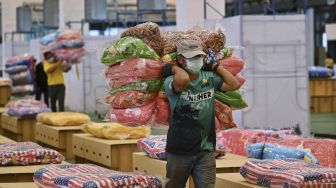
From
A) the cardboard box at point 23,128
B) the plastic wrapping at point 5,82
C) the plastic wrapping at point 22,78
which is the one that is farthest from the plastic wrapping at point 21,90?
the cardboard box at point 23,128

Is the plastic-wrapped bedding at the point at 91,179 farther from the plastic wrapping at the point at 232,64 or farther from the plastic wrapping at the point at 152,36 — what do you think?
the plastic wrapping at the point at 232,64

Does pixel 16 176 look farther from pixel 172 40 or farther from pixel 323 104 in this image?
pixel 323 104

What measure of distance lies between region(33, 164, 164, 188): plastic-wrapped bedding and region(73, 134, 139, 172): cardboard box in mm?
2972

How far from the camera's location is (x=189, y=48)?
439 cm

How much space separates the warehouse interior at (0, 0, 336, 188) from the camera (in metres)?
4.47

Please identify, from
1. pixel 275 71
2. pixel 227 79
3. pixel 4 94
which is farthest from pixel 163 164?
pixel 4 94

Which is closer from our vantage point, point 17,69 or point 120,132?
point 120,132

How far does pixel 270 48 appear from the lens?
11531 mm

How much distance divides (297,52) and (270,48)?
0.43 meters

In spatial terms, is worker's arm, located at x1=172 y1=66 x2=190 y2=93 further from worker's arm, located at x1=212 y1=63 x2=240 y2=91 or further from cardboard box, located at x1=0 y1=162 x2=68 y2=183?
cardboard box, located at x1=0 y1=162 x2=68 y2=183

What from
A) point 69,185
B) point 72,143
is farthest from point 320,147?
point 72,143

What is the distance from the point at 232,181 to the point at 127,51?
107 cm

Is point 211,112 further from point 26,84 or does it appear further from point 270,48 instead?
point 26,84

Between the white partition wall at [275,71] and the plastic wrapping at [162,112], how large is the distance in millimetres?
6666
